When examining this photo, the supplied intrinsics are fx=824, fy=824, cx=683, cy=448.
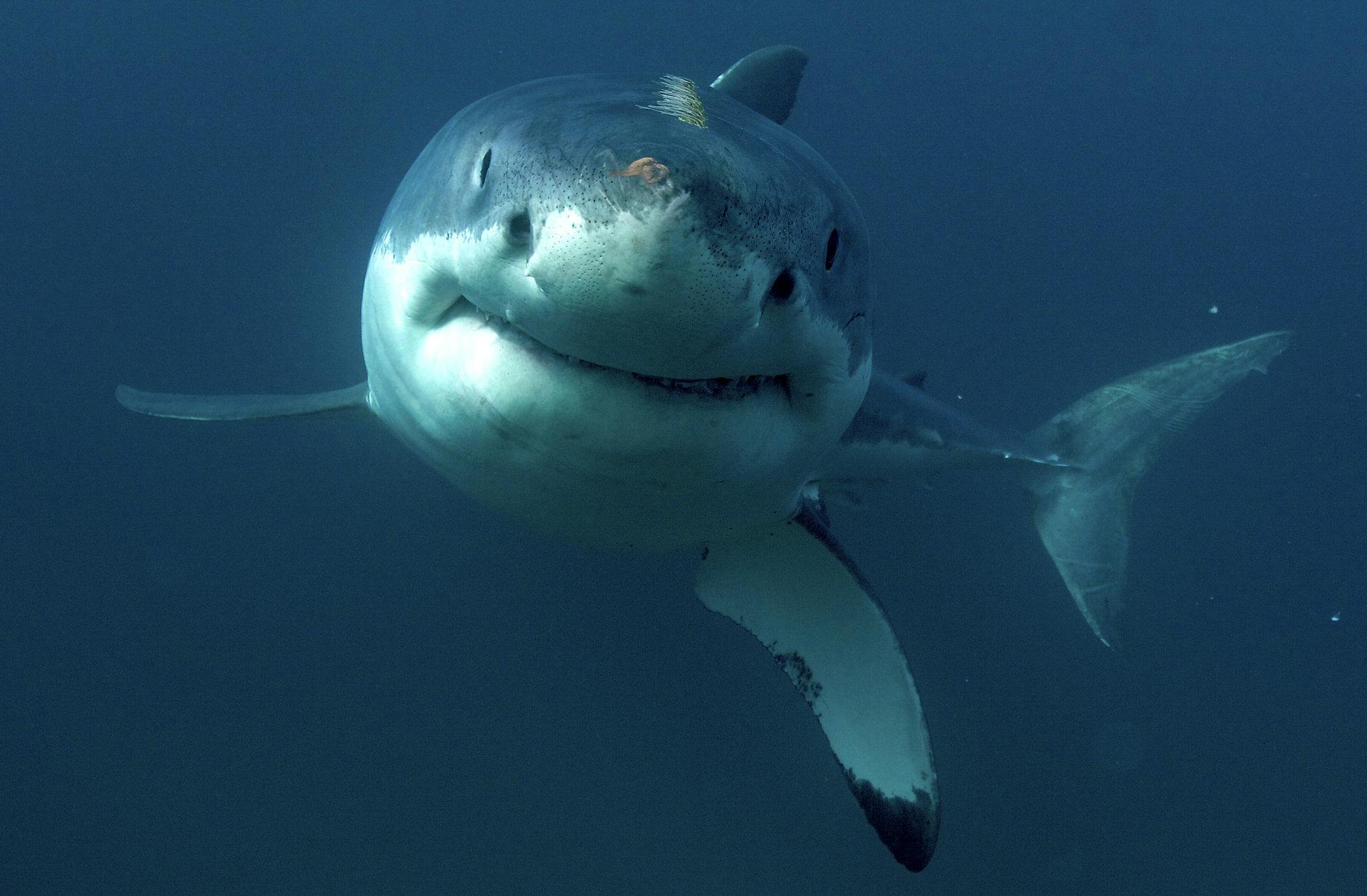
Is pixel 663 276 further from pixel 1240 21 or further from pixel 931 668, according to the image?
pixel 1240 21

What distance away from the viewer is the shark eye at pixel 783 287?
1.47 metres

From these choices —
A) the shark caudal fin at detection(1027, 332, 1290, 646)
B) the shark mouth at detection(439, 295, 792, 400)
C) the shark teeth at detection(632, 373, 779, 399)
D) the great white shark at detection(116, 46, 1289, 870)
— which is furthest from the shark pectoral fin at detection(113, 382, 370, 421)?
the shark caudal fin at detection(1027, 332, 1290, 646)

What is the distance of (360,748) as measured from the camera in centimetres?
791

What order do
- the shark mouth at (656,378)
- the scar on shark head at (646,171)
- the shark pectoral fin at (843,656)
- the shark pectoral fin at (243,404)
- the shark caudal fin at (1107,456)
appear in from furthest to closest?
the shark caudal fin at (1107,456)
the shark pectoral fin at (243,404)
the shark pectoral fin at (843,656)
the shark mouth at (656,378)
the scar on shark head at (646,171)

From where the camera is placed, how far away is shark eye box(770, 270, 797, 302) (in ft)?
4.83

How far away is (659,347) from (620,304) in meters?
0.13

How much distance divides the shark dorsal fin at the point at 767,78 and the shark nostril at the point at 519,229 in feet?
13.4

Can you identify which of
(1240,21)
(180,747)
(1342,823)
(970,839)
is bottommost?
(1342,823)

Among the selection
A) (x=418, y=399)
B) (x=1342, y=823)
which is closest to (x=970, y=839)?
(x=1342, y=823)

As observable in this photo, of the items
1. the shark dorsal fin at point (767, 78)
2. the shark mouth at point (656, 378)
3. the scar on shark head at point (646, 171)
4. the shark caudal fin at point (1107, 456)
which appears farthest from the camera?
the shark caudal fin at point (1107, 456)

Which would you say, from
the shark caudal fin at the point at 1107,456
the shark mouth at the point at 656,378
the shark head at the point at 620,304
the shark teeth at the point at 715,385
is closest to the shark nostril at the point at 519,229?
the shark head at the point at 620,304

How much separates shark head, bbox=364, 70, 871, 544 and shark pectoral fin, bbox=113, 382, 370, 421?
141cm

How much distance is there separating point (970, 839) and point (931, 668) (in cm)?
180

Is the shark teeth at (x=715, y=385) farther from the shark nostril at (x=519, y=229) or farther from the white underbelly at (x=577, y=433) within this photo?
the shark nostril at (x=519, y=229)
